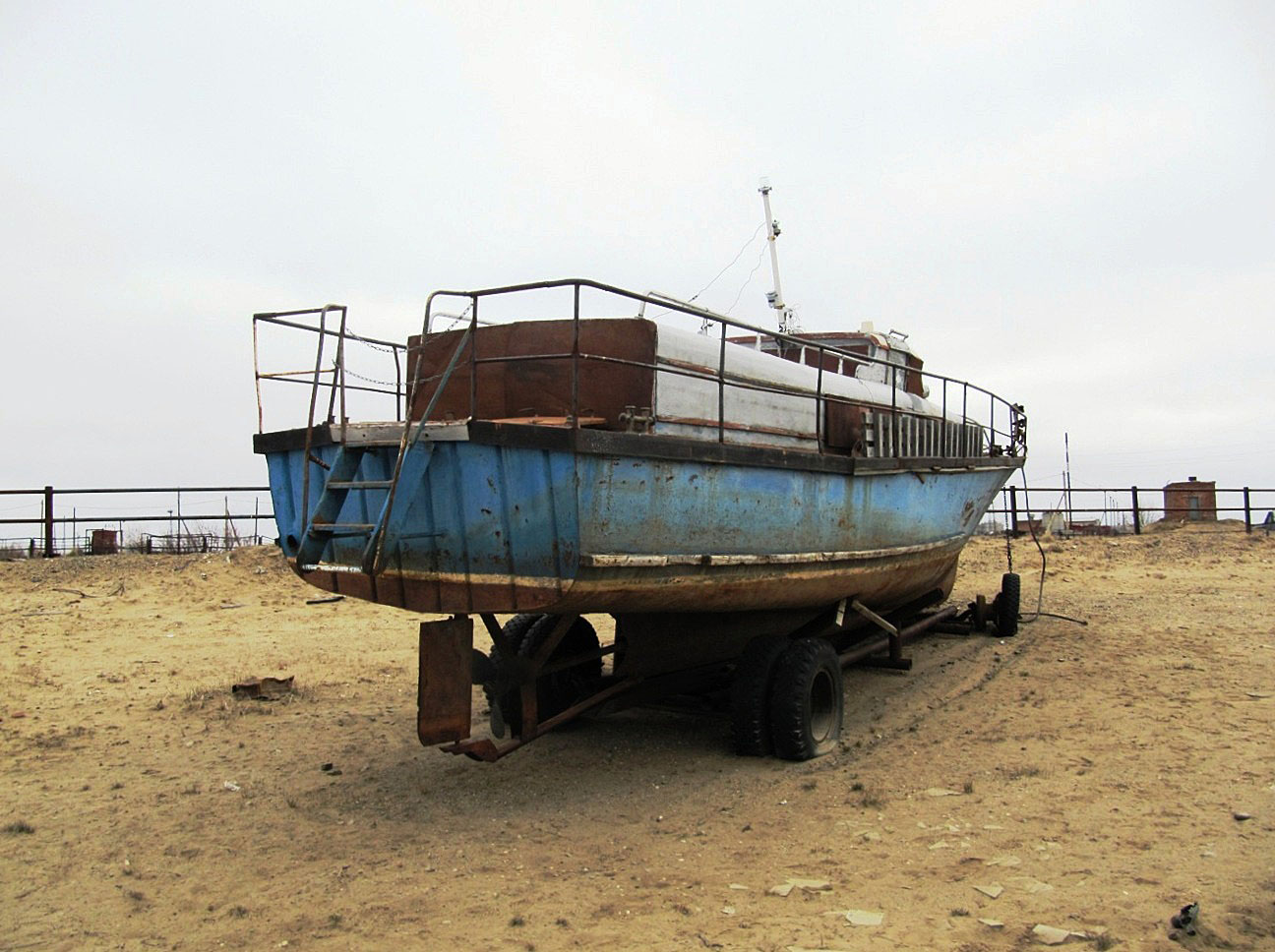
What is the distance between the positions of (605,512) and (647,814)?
1748 millimetres

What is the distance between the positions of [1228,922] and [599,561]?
2997 mm

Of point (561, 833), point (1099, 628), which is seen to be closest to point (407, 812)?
Result: point (561, 833)

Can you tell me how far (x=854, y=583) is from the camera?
23.4ft

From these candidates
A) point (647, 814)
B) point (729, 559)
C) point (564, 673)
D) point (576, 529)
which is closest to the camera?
point (576, 529)

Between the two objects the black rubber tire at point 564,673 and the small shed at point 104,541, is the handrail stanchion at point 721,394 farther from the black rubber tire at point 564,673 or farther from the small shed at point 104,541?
the small shed at point 104,541

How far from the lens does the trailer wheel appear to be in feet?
18.9

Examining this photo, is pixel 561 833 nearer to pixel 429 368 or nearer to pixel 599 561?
pixel 599 561

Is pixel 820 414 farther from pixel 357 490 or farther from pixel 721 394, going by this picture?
pixel 357 490

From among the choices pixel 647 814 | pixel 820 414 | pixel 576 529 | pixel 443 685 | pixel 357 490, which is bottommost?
pixel 647 814

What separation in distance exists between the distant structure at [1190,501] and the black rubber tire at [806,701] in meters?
21.7

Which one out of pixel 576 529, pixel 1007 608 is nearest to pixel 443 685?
pixel 576 529

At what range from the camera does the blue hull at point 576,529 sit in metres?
4.82

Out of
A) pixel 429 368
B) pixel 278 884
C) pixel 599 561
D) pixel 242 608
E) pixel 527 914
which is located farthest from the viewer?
pixel 242 608

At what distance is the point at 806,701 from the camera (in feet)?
19.9
